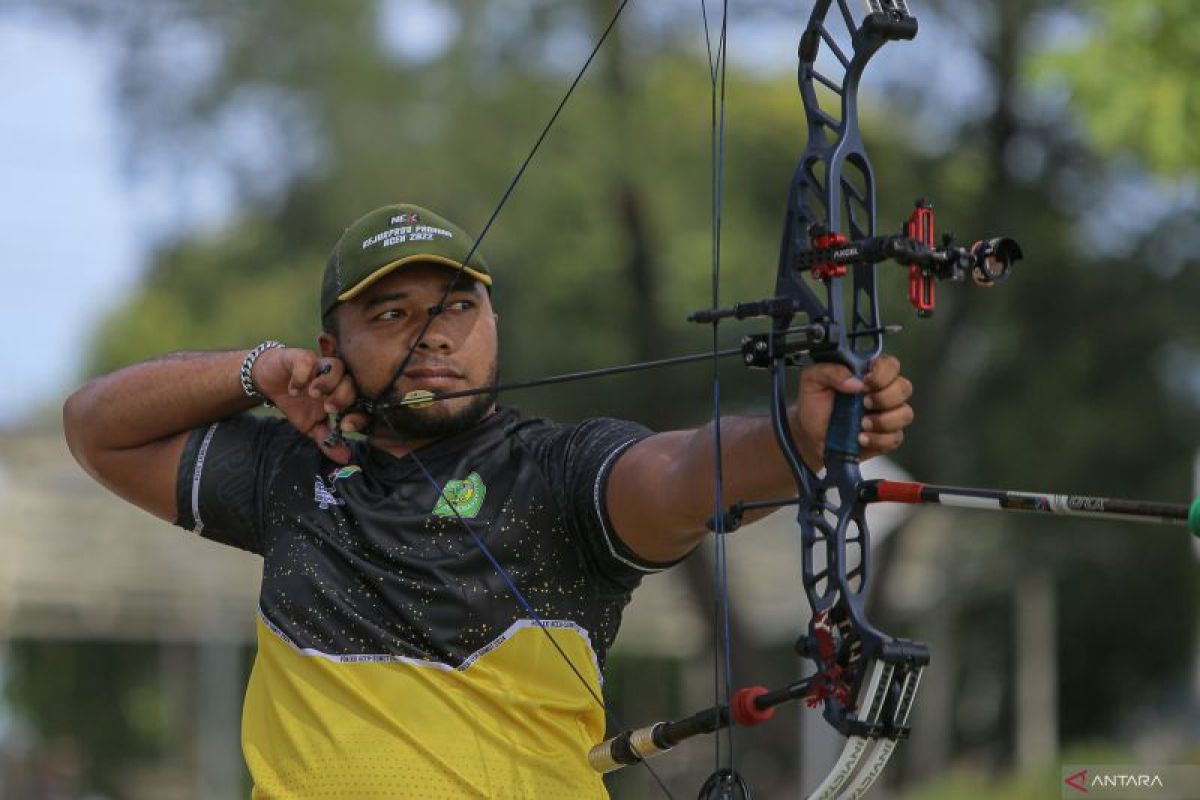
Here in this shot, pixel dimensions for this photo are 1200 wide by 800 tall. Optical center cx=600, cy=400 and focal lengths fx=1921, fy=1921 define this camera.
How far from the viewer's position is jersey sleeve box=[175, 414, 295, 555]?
401 centimetres

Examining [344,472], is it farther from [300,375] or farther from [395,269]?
[395,269]

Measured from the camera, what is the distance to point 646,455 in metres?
3.52

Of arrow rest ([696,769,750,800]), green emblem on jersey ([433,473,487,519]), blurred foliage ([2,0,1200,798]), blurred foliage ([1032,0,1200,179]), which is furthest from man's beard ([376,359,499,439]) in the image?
A: blurred foliage ([2,0,1200,798])

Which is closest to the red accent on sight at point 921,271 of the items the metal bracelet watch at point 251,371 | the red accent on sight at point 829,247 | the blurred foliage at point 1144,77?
the red accent on sight at point 829,247

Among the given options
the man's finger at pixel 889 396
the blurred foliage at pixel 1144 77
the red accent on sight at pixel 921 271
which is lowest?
the man's finger at pixel 889 396

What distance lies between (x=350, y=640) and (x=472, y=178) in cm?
1152

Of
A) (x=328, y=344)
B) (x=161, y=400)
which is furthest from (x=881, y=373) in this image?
(x=161, y=400)

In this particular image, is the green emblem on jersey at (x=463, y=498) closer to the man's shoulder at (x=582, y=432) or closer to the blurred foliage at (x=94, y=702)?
the man's shoulder at (x=582, y=432)

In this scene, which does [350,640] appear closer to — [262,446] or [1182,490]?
[262,446]

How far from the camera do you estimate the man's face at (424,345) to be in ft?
12.5

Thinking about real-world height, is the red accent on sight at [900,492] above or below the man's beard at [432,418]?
below

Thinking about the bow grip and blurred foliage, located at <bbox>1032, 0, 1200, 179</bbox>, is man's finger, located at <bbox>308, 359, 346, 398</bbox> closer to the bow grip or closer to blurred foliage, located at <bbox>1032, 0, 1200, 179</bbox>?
the bow grip

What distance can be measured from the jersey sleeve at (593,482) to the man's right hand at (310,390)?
15.7 inches

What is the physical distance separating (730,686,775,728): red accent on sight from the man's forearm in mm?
1390
